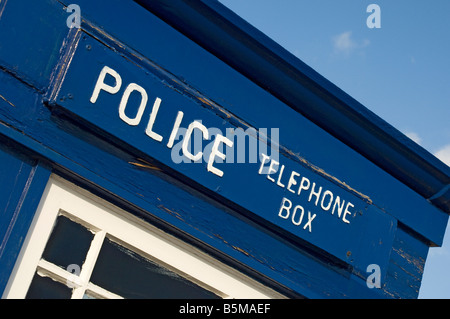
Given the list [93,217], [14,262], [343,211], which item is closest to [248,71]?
[343,211]

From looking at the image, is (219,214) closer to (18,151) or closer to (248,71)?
(248,71)

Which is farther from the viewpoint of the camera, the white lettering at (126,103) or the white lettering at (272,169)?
the white lettering at (272,169)

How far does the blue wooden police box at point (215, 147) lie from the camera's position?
2727 mm

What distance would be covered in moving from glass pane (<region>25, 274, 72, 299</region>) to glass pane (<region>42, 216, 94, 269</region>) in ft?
0.28

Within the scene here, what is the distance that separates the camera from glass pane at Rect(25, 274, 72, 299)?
262cm

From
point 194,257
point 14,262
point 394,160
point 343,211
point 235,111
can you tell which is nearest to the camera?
point 14,262

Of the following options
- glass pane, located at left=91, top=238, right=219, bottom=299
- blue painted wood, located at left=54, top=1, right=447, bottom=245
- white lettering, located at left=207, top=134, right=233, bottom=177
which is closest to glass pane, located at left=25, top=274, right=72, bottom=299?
glass pane, located at left=91, top=238, right=219, bottom=299

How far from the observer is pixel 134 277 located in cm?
290

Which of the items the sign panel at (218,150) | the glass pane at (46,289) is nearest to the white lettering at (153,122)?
the sign panel at (218,150)

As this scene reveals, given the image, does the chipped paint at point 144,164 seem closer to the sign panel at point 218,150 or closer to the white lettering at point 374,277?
the sign panel at point 218,150

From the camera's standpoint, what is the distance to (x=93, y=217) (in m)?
2.79

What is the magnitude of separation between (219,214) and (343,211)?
87 centimetres

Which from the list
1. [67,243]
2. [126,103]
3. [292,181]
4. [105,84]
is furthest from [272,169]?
[67,243]

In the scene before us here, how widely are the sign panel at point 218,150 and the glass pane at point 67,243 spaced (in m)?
0.46
